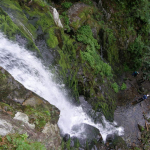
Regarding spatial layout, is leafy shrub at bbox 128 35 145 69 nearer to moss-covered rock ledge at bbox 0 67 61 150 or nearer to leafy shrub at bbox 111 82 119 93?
leafy shrub at bbox 111 82 119 93

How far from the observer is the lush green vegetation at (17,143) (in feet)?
10.3

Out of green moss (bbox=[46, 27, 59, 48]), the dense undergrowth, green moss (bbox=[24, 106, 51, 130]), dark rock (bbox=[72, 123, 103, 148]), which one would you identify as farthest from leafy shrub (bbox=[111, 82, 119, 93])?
green moss (bbox=[24, 106, 51, 130])

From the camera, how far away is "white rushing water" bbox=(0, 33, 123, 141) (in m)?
6.01

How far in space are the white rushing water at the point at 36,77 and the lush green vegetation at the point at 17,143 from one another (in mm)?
2804

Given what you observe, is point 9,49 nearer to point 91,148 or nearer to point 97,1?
point 91,148

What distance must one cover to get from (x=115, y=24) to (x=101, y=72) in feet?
18.7

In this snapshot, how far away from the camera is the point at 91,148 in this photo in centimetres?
708

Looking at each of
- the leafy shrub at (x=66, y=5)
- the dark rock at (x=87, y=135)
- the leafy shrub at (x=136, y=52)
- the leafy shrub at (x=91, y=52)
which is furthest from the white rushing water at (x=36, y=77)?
the leafy shrub at (x=136, y=52)

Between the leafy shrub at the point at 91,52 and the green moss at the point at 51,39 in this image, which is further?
the leafy shrub at the point at 91,52

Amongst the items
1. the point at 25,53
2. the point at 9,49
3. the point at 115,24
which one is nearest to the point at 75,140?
the point at 25,53

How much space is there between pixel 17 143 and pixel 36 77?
3.63m

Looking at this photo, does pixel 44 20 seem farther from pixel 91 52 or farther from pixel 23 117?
pixel 23 117

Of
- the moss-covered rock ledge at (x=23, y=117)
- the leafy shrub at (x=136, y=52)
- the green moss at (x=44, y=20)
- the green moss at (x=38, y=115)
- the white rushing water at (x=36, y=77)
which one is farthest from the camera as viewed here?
the leafy shrub at (x=136, y=52)

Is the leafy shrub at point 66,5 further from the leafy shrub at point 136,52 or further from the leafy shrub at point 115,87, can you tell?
the leafy shrub at point 115,87
